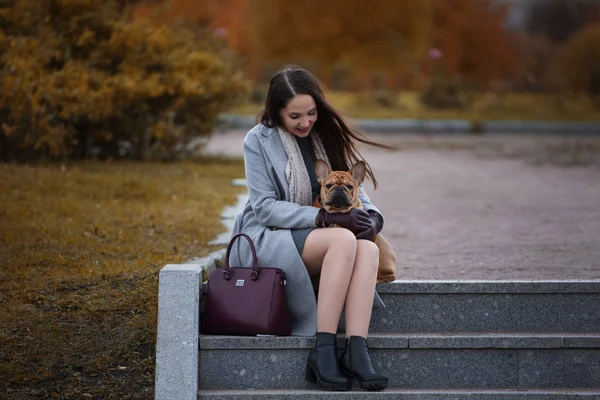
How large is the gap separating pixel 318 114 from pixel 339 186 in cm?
61

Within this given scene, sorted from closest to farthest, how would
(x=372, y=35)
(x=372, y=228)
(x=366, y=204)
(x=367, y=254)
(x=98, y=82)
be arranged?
(x=367, y=254) → (x=372, y=228) → (x=366, y=204) → (x=98, y=82) → (x=372, y=35)

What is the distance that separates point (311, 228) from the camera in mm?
4734

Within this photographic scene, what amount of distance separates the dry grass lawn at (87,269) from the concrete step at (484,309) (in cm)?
130

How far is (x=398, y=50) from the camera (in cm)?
3944

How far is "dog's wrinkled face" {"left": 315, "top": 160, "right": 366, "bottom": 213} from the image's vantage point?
181 inches

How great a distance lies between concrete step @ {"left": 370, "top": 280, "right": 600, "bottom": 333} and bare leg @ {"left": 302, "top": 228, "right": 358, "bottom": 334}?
427 millimetres

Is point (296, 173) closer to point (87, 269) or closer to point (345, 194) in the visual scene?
point (345, 194)

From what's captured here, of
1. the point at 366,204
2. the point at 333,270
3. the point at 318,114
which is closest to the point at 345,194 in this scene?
the point at 333,270

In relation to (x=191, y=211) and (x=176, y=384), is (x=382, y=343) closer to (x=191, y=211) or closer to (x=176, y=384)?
(x=176, y=384)

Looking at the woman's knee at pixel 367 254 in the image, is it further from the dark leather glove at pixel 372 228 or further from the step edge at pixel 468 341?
the step edge at pixel 468 341

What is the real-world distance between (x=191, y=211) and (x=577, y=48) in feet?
72.5

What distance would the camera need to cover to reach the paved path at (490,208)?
22.2ft

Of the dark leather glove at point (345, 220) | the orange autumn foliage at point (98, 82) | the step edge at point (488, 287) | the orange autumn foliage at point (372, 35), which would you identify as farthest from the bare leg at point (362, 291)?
the orange autumn foliage at point (372, 35)

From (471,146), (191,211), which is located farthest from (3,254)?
(471,146)
